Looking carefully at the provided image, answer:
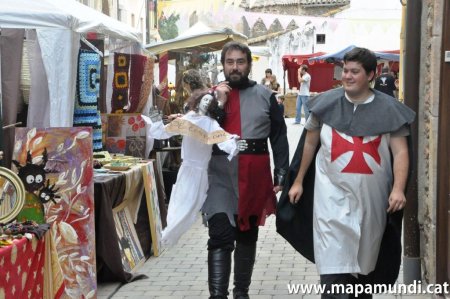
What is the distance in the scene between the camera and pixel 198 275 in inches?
246

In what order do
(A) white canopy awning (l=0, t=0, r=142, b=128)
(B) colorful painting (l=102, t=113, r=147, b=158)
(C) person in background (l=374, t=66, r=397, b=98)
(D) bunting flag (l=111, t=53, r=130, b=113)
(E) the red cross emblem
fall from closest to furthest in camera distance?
(E) the red cross emblem
(A) white canopy awning (l=0, t=0, r=142, b=128)
(B) colorful painting (l=102, t=113, r=147, b=158)
(D) bunting flag (l=111, t=53, r=130, b=113)
(C) person in background (l=374, t=66, r=397, b=98)

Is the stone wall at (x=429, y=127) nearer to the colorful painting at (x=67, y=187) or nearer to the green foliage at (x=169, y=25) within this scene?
the colorful painting at (x=67, y=187)

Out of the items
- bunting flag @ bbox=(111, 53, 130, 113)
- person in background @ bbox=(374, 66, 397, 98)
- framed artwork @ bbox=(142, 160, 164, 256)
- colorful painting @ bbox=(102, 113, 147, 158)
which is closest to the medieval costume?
framed artwork @ bbox=(142, 160, 164, 256)

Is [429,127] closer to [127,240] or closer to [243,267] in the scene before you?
[243,267]

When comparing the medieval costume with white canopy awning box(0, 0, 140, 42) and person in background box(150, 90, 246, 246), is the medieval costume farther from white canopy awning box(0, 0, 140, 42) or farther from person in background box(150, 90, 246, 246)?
white canopy awning box(0, 0, 140, 42)

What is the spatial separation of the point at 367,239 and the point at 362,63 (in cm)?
98

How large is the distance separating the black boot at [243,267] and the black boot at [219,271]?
0.87 feet

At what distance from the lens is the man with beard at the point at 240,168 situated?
4.88 meters

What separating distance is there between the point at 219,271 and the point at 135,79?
454 cm

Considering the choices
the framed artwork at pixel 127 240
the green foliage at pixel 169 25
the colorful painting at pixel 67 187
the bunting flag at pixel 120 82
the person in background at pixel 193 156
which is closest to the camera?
the person in background at pixel 193 156

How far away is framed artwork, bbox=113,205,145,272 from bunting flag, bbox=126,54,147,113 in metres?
2.45

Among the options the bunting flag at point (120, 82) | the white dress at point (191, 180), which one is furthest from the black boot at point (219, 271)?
the bunting flag at point (120, 82)

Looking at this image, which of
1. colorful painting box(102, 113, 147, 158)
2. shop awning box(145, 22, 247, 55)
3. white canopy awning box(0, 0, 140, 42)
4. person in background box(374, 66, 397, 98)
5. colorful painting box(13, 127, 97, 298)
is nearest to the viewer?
colorful painting box(13, 127, 97, 298)

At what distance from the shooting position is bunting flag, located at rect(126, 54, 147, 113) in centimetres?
891
